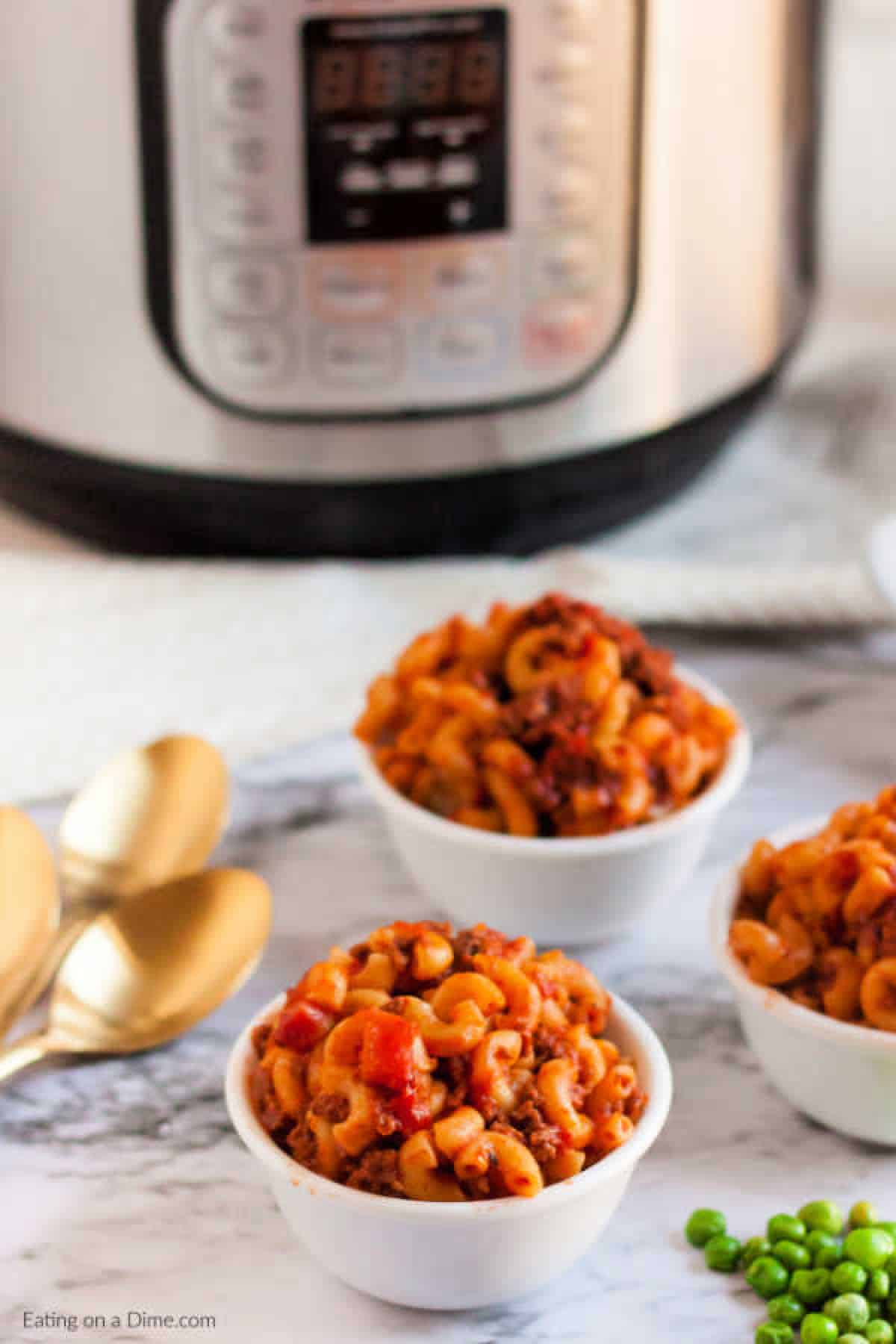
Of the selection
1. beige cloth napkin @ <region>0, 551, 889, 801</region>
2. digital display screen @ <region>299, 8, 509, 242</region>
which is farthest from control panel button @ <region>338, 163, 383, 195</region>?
beige cloth napkin @ <region>0, 551, 889, 801</region>

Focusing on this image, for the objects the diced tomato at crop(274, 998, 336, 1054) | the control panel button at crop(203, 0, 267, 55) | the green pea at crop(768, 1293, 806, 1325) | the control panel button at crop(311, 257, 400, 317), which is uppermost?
the control panel button at crop(203, 0, 267, 55)

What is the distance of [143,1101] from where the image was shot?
84 centimetres

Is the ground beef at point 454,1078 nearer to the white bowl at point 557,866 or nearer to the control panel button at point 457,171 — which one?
the white bowl at point 557,866

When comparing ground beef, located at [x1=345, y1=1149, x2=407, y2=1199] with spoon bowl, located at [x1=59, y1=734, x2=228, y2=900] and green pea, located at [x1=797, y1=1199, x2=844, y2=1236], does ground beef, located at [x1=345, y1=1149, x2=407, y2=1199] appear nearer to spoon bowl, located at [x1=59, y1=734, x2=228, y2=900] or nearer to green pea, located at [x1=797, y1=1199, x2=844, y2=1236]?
green pea, located at [x1=797, y1=1199, x2=844, y2=1236]

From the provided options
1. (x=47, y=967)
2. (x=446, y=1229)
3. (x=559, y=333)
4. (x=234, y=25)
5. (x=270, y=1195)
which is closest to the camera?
(x=446, y=1229)

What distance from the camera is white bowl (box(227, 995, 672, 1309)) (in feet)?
2.19

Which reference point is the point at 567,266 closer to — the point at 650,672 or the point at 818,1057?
the point at 650,672

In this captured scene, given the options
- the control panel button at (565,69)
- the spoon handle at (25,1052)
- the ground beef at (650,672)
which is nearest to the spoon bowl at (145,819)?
the spoon handle at (25,1052)

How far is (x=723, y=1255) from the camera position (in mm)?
727

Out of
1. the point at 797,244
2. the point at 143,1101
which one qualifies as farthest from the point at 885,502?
the point at 143,1101

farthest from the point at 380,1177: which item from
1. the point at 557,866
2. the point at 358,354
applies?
the point at 358,354

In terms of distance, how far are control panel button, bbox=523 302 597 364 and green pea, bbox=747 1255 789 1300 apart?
0.63m

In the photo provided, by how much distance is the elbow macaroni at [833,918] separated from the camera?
0.78 m

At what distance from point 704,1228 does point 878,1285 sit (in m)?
0.07
